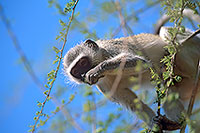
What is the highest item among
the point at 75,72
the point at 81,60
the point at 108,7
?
the point at 108,7

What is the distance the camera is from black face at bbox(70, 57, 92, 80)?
15.6ft

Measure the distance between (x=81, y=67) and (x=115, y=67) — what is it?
70 centimetres

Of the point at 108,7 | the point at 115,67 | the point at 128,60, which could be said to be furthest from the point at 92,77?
Answer: the point at 108,7

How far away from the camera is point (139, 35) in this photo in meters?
5.35

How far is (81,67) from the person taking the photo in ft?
15.7

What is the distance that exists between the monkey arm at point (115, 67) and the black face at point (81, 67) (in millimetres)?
500

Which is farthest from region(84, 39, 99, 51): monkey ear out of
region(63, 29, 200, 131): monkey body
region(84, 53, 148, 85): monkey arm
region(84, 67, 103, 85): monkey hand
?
region(84, 67, 103, 85): monkey hand

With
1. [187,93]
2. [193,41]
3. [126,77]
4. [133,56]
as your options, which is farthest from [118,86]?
[193,41]

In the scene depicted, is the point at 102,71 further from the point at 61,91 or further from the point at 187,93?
the point at 187,93

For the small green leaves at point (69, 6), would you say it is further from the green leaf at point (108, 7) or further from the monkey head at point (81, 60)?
the green leaf at point (108, 7)

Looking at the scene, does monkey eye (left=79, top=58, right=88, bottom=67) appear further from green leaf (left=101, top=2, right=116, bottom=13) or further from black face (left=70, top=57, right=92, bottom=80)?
green leaf (left=101, top=2, right=116, bottom=13)

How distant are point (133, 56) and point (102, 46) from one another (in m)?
0.69

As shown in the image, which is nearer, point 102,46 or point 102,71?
point 102,71

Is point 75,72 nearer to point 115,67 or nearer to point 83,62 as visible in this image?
point 83,62
